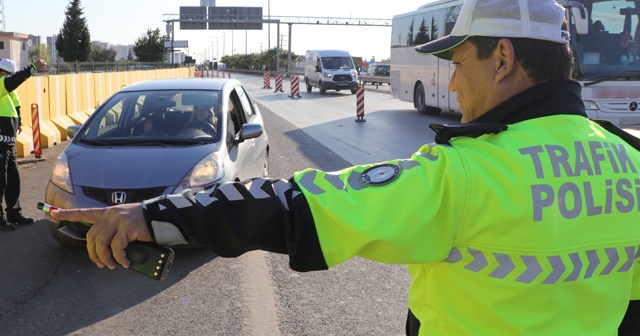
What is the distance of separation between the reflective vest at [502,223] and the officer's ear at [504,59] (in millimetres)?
162

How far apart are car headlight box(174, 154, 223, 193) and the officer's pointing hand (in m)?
4.35

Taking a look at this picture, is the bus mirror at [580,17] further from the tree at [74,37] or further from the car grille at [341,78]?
the tree at [74,37]

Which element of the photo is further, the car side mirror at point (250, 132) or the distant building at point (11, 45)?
the distant building at point (11, 45)

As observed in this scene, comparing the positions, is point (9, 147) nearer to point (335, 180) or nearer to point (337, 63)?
point (335, 180)

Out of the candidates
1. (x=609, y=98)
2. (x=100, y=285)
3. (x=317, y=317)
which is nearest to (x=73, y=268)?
(x=100, y=285)

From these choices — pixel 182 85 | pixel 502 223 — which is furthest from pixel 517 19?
pixel 182 85

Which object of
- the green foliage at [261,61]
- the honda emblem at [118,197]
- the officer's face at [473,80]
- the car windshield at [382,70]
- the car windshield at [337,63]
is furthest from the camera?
the green foliage at [261,61]

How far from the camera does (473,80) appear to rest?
5.74 ft

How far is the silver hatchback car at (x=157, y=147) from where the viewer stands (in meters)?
5.82

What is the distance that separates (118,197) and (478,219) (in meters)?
4.75

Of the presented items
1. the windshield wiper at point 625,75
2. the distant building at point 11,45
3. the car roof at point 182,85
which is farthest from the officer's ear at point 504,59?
the distant building at point 11,45

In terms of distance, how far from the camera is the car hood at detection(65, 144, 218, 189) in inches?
229

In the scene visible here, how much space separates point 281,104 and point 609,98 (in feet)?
53.1

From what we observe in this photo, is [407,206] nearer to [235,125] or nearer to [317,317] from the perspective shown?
[317,317]
